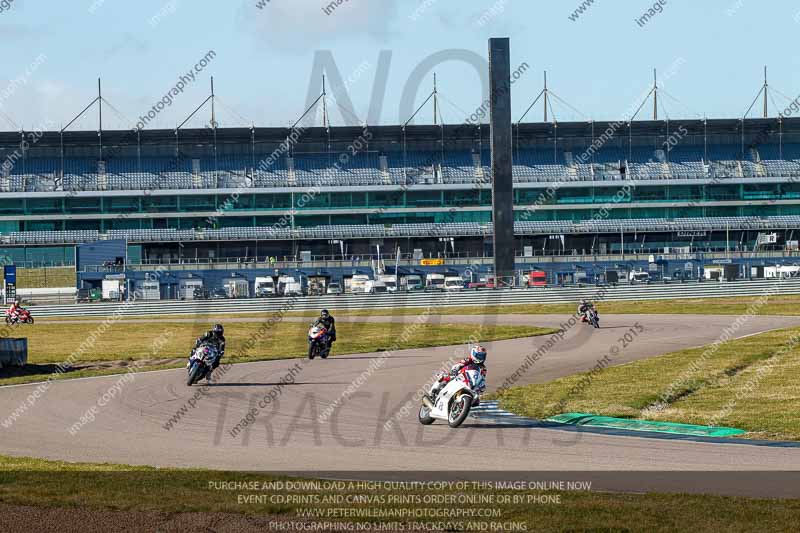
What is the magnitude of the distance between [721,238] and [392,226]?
113 feet

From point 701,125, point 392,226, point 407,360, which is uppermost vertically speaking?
point 701,125

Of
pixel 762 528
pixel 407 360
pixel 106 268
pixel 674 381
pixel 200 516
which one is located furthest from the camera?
pixel 106 268

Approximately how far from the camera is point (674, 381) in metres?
25.6

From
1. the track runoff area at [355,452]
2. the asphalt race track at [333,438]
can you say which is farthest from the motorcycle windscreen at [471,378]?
the asphalt race track at [333,438]

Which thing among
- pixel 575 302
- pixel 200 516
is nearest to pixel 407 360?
pixel 200 516

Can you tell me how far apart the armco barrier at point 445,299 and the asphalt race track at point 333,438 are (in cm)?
3982

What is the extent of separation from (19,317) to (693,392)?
154ft

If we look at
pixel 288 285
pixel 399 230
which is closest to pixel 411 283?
pixel 288 285

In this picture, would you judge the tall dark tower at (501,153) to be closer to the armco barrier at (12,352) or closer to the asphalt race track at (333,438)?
the asphalt race track at (333,438)

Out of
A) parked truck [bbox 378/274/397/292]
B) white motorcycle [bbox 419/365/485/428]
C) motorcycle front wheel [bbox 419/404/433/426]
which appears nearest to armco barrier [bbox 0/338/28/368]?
motorcycle front wheel [bbox 419/404/433/426]

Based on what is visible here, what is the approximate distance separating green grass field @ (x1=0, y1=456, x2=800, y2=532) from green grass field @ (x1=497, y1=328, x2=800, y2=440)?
6569mm

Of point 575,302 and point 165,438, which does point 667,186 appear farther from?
point 165,438

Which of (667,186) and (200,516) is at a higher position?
(667,186)

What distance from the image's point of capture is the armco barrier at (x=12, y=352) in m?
32.0
